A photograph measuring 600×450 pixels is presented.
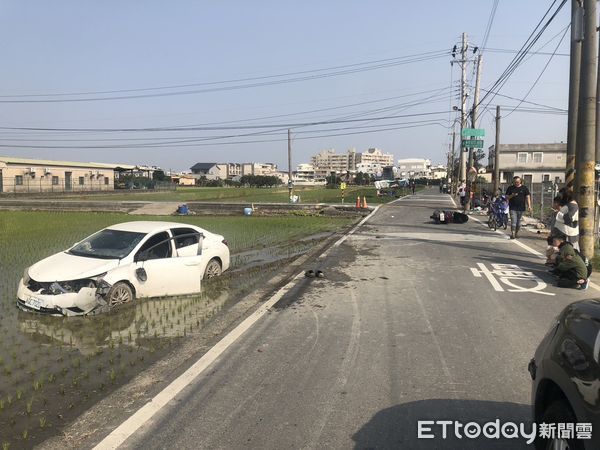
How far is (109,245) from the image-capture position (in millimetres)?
8867

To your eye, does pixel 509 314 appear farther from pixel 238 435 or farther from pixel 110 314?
pixel 110 314

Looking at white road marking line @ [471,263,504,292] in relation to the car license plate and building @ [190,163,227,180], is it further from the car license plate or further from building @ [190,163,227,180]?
building @ [190,163,227,180]

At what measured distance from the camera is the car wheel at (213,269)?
10516mm

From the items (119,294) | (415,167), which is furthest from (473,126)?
(415,167)

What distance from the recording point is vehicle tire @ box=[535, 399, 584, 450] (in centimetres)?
249

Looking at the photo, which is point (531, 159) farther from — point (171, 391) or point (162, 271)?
point (171, 391)

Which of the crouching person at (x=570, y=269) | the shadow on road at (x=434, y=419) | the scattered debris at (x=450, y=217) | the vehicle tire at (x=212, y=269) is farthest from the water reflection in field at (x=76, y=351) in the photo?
the scattered debris at (x=450, y=217)

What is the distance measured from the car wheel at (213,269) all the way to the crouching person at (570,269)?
6598mm

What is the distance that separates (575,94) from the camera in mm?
13570

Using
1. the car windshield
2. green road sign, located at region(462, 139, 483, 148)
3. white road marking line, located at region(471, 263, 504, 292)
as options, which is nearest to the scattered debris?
white road marking line, located at region(471, 263, 504, 292)

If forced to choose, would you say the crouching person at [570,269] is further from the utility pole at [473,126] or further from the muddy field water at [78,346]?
the utility pole at [473,126]

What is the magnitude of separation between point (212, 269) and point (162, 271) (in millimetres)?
2118

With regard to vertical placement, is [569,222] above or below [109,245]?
above

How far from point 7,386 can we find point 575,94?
14.2 metres
